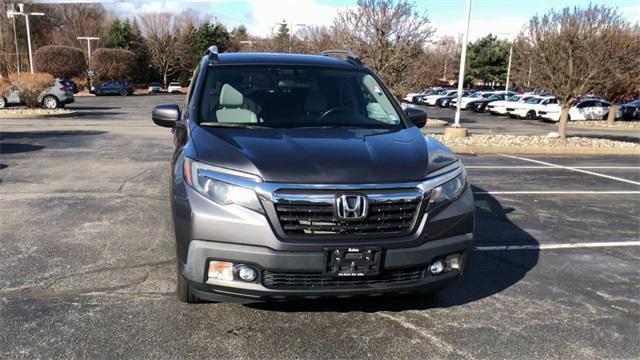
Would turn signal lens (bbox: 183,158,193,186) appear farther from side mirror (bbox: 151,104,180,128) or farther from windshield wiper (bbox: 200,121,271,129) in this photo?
side mirror (bbox: 151,104,180,128)

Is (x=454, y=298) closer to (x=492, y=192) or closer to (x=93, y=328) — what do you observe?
(x=93, y=328)

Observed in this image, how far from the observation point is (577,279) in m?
4.47

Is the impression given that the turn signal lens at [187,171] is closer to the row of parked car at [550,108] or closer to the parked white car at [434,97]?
the row of parked car at [550,108]

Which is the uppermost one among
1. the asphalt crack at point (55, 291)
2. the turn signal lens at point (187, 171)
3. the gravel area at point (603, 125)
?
the turn signal lens at point (187, 171)

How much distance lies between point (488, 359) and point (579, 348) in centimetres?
65

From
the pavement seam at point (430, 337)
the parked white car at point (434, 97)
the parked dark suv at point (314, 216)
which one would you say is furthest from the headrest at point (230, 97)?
the parked white car at point (434, 97)

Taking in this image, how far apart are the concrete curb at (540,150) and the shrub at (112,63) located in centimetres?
5230

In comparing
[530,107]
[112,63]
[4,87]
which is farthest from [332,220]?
[112,63]

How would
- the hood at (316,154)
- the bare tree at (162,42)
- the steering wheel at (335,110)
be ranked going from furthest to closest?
the bare tree at (162,42), the steering wheel at (335,110), the hood at (316,154)

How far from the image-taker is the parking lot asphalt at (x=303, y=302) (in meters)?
3.21

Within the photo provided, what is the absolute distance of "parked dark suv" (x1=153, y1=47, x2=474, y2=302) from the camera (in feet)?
9.54

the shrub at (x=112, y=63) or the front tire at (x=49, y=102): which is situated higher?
the shrub at (x=112, y=63)

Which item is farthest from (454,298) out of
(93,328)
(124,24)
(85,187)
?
(124,24)

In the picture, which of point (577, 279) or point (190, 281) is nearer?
point (190, 281)
